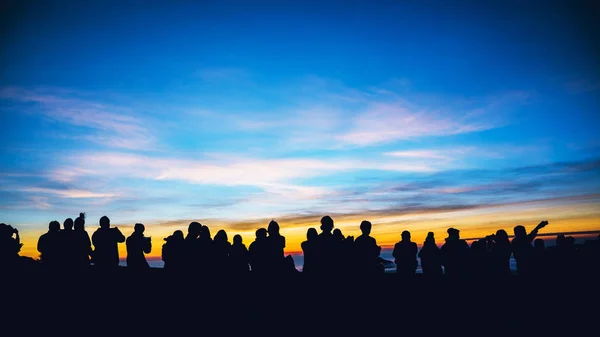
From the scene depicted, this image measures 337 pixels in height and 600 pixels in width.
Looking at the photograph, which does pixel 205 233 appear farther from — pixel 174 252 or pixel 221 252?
pixel 174 252

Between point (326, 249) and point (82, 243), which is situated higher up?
point (82, 243)

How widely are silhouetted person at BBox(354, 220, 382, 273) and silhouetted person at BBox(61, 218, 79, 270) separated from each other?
7.21 m

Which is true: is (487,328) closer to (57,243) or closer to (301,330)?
(301,330)

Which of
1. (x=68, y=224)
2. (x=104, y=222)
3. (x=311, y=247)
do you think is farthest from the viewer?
(x=104, y=222)

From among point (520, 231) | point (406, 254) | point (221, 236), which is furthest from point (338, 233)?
point (520, 231)

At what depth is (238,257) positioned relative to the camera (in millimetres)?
9984

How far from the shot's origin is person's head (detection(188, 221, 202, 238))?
9523 mm

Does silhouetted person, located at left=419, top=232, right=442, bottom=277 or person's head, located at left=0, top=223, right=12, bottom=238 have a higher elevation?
person's head, located at left=0, top=223, right=12, bottom=238

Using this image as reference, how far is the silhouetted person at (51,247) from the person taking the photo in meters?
9.28

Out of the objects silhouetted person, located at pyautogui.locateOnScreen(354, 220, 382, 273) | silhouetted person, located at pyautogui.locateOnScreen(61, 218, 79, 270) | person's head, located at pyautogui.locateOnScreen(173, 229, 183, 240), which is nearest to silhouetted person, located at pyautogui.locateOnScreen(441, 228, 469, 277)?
silhouetted person, located at pyautogui.locateOnScreen(354, 220, 382, 273)

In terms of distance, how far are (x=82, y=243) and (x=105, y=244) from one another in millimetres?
543

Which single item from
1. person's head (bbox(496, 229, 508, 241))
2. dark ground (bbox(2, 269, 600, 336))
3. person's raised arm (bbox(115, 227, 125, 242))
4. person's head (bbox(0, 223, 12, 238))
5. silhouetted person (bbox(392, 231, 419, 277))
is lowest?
dark ground (bbox(2, 269, 600, 336))

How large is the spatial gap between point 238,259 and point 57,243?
4.61 meters

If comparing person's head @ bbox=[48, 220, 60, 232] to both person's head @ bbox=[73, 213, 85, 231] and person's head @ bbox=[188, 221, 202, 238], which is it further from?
person's head @ bbox=[188, 221, 202, 238]
